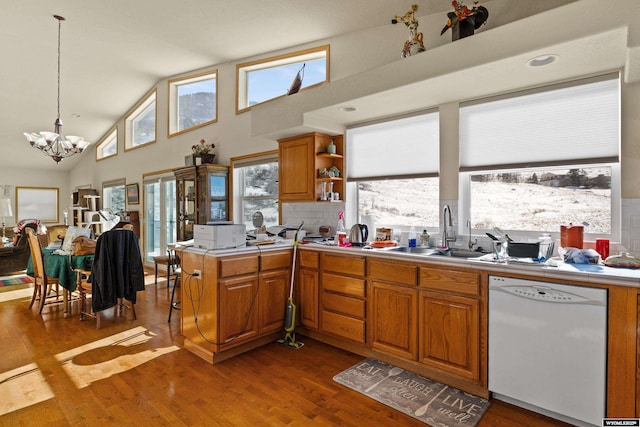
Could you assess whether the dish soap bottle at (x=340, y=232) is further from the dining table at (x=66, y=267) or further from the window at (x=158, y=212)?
the window at (x=158, y=212)

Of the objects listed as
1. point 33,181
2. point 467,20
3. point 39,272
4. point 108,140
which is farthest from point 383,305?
point 33,181

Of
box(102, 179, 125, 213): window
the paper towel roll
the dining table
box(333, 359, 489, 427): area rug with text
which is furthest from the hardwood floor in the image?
box(102, 179, 125, 213): window

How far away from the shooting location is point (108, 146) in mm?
9352

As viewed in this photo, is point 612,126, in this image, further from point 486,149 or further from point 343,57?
point 343,57

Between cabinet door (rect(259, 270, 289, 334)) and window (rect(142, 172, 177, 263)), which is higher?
window (rect(142, 172, 177, 263))

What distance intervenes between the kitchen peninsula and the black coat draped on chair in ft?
3.58

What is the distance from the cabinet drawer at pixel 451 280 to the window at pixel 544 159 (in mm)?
829

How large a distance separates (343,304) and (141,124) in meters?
6.87

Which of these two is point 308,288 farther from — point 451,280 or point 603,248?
point 603,248

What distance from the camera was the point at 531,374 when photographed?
2195 mm

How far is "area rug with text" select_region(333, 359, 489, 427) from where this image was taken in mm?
2203

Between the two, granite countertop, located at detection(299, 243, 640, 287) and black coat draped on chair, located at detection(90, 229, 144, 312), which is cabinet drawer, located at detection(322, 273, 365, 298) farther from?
black coat draped on chair, located at detection(90, 229, 144, 312)

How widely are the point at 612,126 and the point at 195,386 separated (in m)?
3.50

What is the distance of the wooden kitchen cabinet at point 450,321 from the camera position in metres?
2.42
